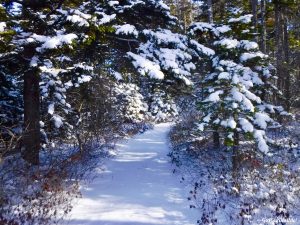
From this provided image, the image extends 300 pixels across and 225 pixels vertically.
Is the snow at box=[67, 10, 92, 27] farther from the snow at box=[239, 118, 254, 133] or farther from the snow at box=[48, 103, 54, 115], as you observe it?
the snow at box=[48, 103, 54, 115]

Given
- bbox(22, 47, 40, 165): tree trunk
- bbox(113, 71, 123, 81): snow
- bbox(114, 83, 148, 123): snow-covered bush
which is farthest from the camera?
bbox(114, 83, 148, 123): snow-covered bush

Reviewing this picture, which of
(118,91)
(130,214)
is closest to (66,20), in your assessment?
(130,214)

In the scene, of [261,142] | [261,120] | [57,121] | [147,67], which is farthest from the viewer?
[57,121]

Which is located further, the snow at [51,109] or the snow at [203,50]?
the snow at [51,109]

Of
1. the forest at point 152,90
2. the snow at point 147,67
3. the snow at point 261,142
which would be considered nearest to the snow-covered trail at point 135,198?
the forest at point 152,90

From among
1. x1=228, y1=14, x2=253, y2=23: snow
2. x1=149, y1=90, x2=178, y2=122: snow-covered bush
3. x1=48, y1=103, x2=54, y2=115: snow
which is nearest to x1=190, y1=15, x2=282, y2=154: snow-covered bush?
x1=228, y1=14, x2=253, y2=23: snow

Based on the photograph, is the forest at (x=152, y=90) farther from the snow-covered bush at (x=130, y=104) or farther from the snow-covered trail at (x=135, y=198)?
the snow-covered bush at (x=130, y=104)

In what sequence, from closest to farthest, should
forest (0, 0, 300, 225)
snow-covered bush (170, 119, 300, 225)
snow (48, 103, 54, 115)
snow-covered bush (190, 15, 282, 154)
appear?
snow-covered bush (170, 119, 300, 225) < forest (0, 0, 300, 225) < snow-covered bush (190, 15, 282, 154) < snow (48, 103, 54, 115)

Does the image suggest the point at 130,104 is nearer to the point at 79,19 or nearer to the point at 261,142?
the point at 79,19

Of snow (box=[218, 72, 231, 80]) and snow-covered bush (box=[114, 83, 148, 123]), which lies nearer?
snow (box=[218, 72, 231, 80])

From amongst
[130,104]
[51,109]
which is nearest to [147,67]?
[51,109]

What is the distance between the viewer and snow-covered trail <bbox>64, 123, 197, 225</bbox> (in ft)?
24.0

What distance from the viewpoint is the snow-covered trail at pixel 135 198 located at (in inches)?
287

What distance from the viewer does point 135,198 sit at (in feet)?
29.1
